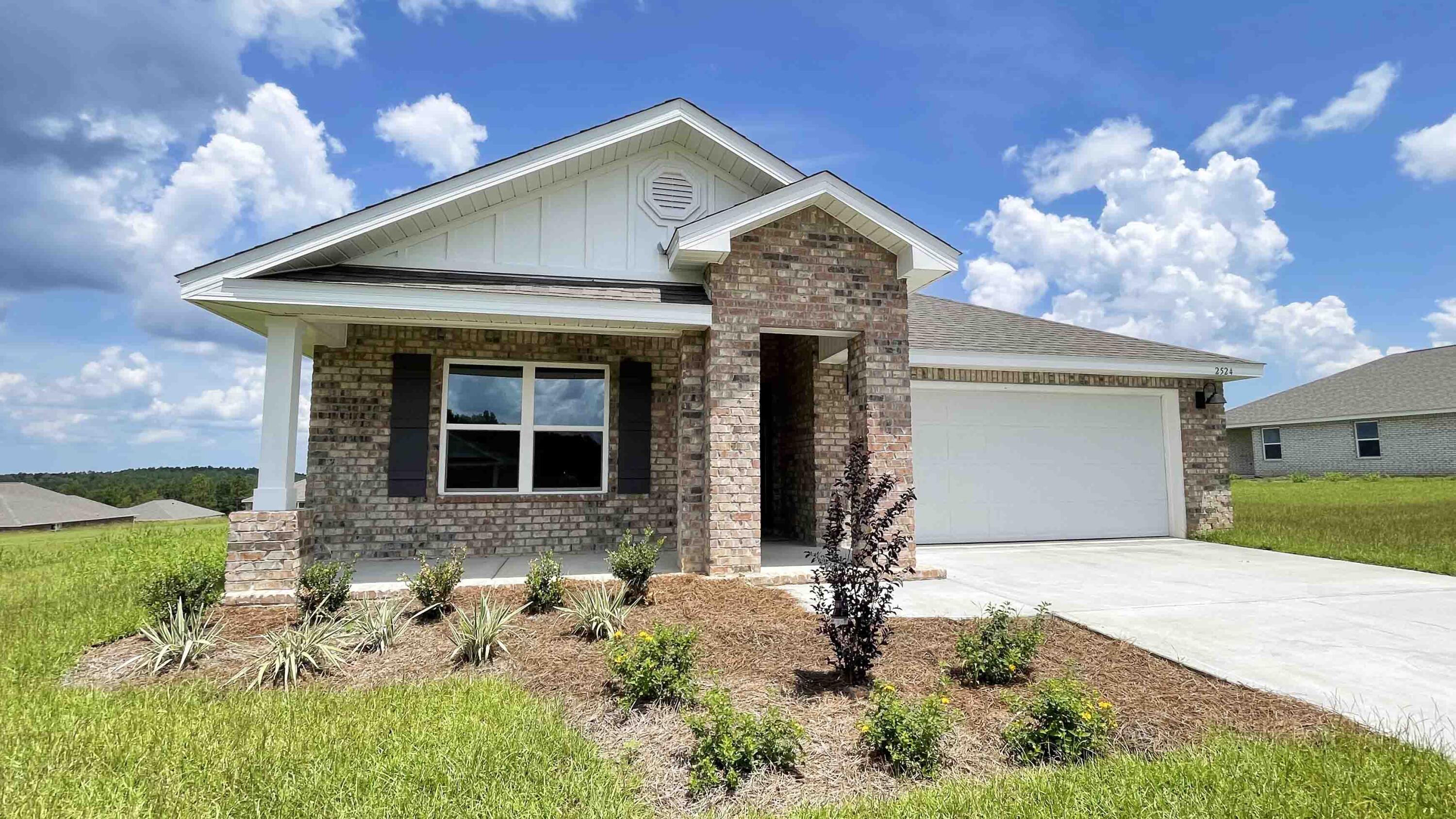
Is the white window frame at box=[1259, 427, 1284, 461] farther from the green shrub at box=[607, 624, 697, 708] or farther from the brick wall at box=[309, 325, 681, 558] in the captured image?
the green shrub at box=[607, 624, 697, 708]

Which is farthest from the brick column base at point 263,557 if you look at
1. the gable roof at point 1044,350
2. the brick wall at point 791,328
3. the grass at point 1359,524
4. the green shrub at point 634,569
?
the grass at point 1359,524

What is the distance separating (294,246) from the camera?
6762 millimetres

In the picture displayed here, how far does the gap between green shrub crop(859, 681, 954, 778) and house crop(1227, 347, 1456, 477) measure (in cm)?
2839

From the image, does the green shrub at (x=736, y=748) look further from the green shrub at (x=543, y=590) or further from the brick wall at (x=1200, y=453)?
the brick wall at (x=1200, y=453)

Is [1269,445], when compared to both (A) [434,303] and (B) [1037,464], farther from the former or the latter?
(A) [434,303]

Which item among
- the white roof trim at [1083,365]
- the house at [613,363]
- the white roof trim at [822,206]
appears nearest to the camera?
the house at [613,363]

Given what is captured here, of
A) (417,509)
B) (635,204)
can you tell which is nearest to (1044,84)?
(635,204)

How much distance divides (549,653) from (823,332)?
15.2ft

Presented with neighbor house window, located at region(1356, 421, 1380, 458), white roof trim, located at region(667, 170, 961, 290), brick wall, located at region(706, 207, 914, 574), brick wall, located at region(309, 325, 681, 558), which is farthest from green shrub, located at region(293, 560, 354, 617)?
neighbor house window, located at region(1356, 421, 1380, 458)

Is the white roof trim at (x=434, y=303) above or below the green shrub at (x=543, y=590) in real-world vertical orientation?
above

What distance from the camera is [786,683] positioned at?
412 cm

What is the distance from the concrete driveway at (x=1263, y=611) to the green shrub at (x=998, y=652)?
3.60ft

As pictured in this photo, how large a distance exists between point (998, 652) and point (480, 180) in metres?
6.91

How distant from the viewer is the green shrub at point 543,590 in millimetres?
5875
